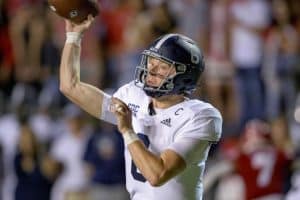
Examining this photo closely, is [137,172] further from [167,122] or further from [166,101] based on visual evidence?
[166,101]

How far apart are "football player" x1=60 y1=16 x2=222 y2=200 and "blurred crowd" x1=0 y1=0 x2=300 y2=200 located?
3.95 meters

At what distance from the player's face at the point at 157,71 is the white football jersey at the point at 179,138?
18 centimetres

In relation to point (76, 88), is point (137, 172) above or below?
below

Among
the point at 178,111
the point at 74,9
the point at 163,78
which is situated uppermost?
the point at 74,9

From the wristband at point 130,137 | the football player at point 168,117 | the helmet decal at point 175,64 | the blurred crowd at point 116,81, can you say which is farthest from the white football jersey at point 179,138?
the blurred crowd at point 116,81

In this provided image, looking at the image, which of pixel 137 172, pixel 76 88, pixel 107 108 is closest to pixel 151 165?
pixel 137 172

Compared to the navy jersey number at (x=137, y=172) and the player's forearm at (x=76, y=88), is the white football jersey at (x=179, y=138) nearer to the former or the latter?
the navy jersey number at (x=137, y=172)

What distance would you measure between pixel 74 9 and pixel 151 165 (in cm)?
122

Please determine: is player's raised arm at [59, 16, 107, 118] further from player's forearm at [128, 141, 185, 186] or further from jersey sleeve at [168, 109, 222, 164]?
player's forearm at [128, 141, 185, 186]

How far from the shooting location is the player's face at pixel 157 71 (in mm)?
5902

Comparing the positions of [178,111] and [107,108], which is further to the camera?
[107,108]

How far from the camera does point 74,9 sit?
630 centimetres

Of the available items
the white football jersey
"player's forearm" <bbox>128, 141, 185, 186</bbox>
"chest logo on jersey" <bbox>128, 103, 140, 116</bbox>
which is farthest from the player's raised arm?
"player's forearm" <bbox>128, 141, 185, 186</bbox>

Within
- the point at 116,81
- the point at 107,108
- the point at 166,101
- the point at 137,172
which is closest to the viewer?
the point at 137,172
